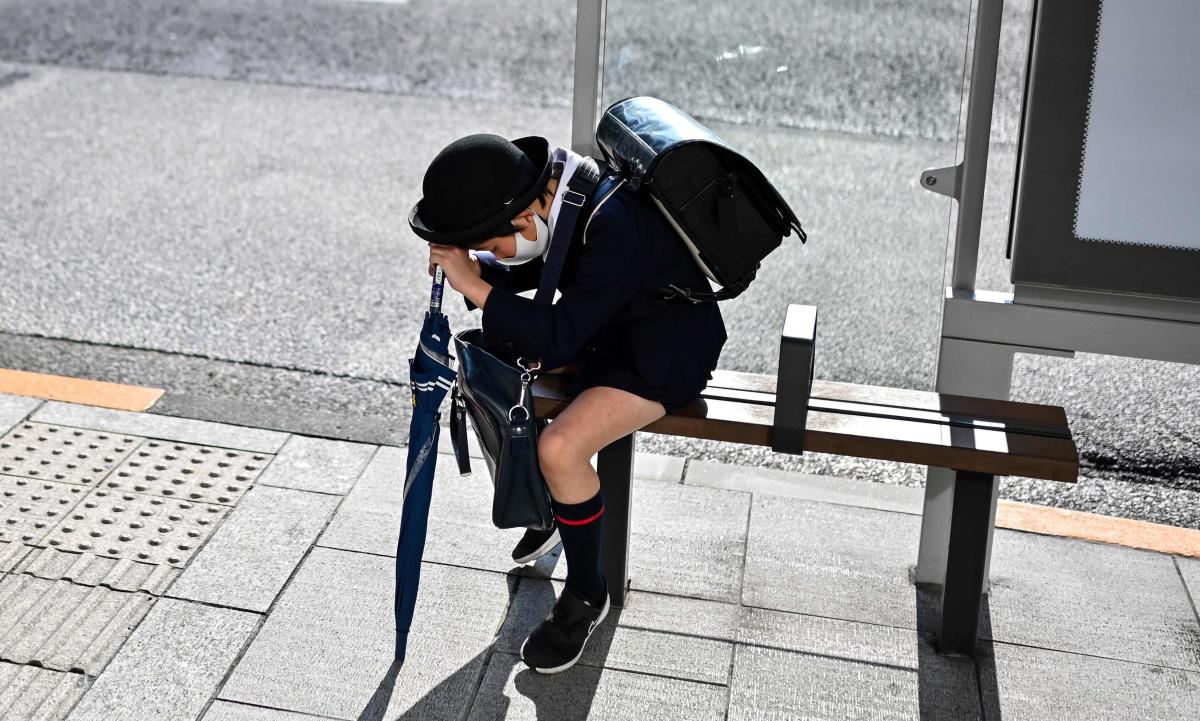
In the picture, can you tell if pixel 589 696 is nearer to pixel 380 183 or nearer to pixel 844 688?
pixel 844 688

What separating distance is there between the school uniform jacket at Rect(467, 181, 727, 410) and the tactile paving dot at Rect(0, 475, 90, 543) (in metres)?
1.66

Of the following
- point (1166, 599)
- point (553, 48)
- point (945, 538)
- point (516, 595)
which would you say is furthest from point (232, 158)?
point (1166, 599)

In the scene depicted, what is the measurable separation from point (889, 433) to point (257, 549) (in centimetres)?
190

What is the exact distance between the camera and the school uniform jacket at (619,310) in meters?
2.87

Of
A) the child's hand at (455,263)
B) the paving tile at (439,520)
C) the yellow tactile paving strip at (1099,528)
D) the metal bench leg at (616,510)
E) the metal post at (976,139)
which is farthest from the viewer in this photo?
the yellow tactile paving strip at (1099,528)

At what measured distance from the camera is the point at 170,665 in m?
3.14

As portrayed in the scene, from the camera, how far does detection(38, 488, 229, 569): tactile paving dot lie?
11.9 feet

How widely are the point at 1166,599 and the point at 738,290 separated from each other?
1.68m

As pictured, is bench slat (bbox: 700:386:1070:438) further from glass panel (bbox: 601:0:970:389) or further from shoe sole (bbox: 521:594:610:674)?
shoe sole (bbox: 521:594:610:674)

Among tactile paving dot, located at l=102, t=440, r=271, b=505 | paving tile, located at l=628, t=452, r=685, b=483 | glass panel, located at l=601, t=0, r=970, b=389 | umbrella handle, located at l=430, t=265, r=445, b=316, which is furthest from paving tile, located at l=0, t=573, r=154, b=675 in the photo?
glass panel, located at l=601, t=0, r=970, b=389

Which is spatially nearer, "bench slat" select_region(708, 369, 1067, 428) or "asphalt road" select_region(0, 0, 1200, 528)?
"bench slat" select_region(708, 369, 1067, 428)

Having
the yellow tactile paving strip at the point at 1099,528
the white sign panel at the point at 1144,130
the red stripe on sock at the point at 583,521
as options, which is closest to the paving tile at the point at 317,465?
the red stripe on sock at the point at 583,521

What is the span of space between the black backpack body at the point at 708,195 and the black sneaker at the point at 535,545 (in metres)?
0.92

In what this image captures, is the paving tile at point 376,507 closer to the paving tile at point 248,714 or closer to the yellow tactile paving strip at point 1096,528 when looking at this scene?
the paving tile at point 248,714
